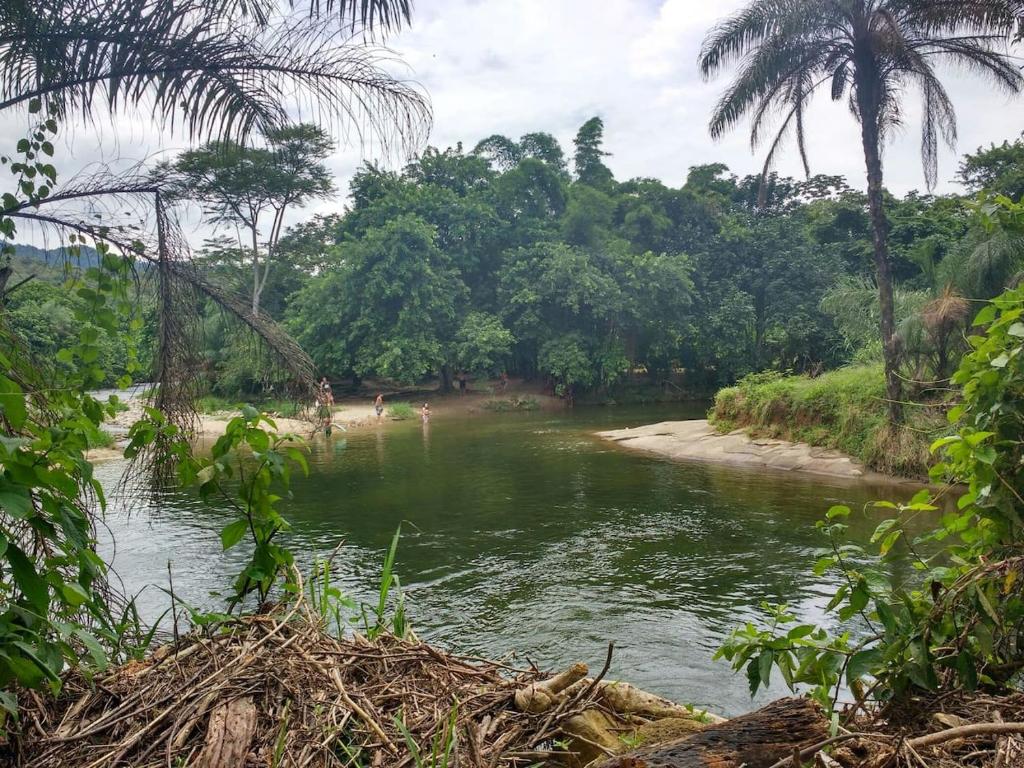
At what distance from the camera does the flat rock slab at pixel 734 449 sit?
1467 cm

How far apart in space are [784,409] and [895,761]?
1576 centimetres

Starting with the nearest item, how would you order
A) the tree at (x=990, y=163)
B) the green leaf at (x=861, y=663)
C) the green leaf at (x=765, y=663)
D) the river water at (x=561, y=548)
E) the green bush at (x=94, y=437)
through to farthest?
1. the green leaf at (x=861, y=663)
2. the green leaf at (x=765, y=663)
3. the green bush at (x=94, y=437)
4. the river water at (x=561, y=548)
5. the tree at (x=990, y=163)

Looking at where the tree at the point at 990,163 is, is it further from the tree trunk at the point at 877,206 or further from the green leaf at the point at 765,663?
the green leaf at the point at 765,663

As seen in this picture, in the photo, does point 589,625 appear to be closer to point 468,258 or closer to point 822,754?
point 822,754

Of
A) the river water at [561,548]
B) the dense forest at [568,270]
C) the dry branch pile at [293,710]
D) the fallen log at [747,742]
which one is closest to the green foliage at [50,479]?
the dry branch pile at [293,710]

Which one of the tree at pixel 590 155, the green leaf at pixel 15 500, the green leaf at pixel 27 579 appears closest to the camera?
the green leaf at pixel 15 500

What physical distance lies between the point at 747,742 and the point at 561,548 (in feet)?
27.3

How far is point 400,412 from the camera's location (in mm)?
29344

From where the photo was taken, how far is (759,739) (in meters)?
1.93

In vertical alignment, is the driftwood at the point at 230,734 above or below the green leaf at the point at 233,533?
below

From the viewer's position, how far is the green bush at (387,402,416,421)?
29.1m

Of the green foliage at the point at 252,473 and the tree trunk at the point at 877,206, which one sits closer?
the green foliage at the point at 252,473

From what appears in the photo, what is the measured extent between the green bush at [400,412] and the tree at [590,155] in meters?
15.6

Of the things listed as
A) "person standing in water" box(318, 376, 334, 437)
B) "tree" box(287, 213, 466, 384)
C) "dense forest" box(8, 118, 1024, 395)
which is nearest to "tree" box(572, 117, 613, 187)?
"dense forest" box(8, 118, 1024, 395)
